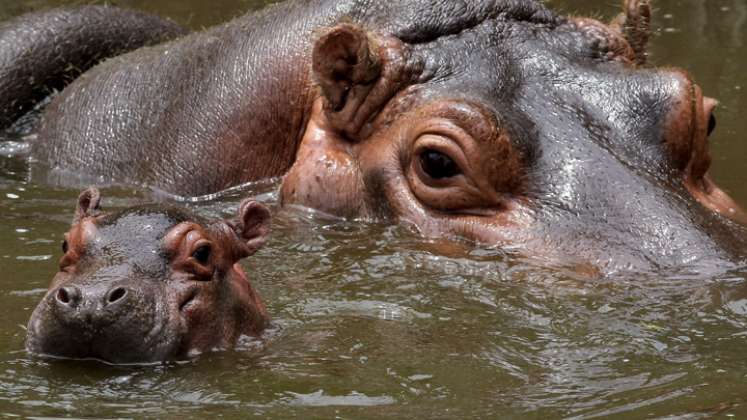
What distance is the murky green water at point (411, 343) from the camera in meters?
5.05

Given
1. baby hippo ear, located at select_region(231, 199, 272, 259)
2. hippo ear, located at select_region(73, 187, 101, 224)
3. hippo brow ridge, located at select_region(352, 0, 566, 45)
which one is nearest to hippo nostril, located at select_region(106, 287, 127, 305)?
hippo ear, located at select_region(73, 187, 101, 224)

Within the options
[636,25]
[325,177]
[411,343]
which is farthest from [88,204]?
[636,25]

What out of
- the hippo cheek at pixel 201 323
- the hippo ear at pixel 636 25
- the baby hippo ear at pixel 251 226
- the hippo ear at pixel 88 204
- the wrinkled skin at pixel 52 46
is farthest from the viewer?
the wrinkled skin at pixel 52 46

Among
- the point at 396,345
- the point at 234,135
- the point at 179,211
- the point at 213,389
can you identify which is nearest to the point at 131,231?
the point at 179,211

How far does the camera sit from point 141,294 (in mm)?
5195

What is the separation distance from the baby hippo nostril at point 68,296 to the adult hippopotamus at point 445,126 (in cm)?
230

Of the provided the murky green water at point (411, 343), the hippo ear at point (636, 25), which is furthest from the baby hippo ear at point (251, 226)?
the hippo ear at point (636, 25)

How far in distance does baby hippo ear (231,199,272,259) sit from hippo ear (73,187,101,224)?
1.79 feet

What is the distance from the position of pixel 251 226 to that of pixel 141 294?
0.93m

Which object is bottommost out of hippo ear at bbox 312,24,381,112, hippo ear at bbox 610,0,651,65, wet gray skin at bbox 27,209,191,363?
wet gray skin at bbox 27,209,191,363

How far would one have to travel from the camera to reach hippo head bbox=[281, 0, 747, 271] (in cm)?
669

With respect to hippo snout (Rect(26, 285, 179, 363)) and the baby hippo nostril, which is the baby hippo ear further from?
the baby hippo nostril

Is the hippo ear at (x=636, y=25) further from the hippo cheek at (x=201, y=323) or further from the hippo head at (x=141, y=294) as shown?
the hippo cheek at (x=201, y=323)

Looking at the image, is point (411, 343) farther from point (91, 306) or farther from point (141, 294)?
point (91, 306)
